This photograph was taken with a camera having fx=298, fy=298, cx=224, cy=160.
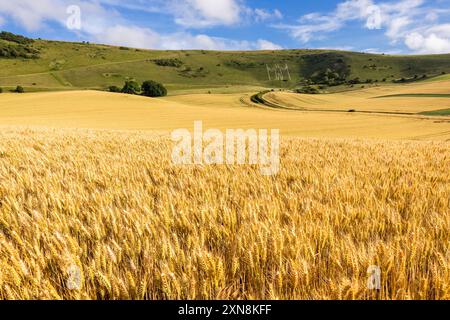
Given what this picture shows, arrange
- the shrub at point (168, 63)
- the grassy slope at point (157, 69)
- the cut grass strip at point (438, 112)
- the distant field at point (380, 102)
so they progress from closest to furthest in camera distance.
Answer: the cut grass strip at point (438, 112) < the distant field at point (380, 102) < the grassy slope at point (157, 69) < the shrub at point (168, 63)

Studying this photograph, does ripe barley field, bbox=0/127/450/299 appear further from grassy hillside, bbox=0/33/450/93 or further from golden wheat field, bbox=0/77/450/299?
grassy hillside, bbox=0/33/450/93

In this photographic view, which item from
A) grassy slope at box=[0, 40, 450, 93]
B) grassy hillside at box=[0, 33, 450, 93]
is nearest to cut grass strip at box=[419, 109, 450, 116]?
grassy slope at box=[0, 40, 450, 93]

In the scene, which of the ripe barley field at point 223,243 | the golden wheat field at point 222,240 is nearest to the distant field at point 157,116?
the golden wheat field at point 222,240

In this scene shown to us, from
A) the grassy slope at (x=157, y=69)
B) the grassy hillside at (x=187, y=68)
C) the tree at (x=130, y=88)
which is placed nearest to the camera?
the tree at (x=130, y=88)

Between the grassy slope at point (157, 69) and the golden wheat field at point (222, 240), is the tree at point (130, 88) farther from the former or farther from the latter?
the golden wheat field at point (222, 240)

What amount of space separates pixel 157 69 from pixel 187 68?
15.0m

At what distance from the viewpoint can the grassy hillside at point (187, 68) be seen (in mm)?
113562

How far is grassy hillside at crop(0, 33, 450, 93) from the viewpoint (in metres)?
114

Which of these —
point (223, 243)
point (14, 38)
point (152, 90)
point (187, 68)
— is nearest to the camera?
point (223, 243)

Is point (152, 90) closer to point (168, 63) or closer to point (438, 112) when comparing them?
point (438, 112)

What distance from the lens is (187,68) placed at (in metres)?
144

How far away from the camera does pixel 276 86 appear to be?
A: 439 ft

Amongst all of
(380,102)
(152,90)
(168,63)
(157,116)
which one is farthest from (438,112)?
(168,63)
